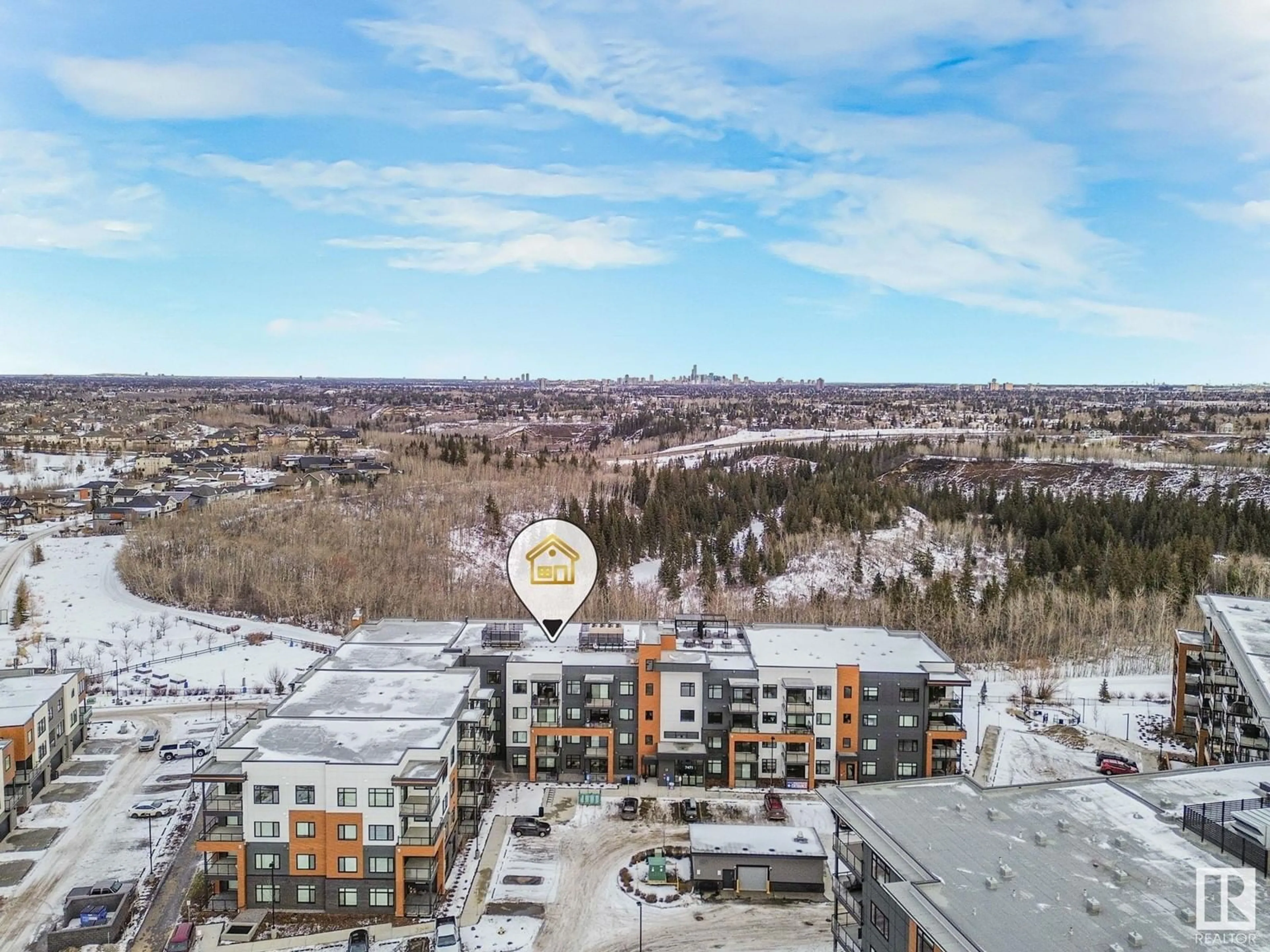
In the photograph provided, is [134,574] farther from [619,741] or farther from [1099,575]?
[1099,575]

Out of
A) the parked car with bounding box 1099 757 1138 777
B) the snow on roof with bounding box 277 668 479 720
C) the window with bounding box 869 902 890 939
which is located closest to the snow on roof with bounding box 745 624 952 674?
the parked car with bounding box 1099 757 1138 777

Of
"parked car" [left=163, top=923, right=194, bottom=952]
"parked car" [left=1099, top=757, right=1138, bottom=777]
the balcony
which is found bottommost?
"parked car" [left=163, top=923, right=194, bottom=952]

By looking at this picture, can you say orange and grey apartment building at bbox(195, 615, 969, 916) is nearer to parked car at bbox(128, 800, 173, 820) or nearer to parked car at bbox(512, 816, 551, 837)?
parked car at bbox(512, 816, 551, 837)

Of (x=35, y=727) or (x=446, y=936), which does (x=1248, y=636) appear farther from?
(x=35, y=727)

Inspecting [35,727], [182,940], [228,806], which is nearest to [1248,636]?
[228,806]

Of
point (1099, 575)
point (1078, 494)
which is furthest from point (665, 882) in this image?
point (1078, 494)

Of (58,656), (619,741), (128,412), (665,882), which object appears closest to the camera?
(665,882)

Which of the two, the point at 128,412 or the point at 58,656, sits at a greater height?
the point at 128,412
